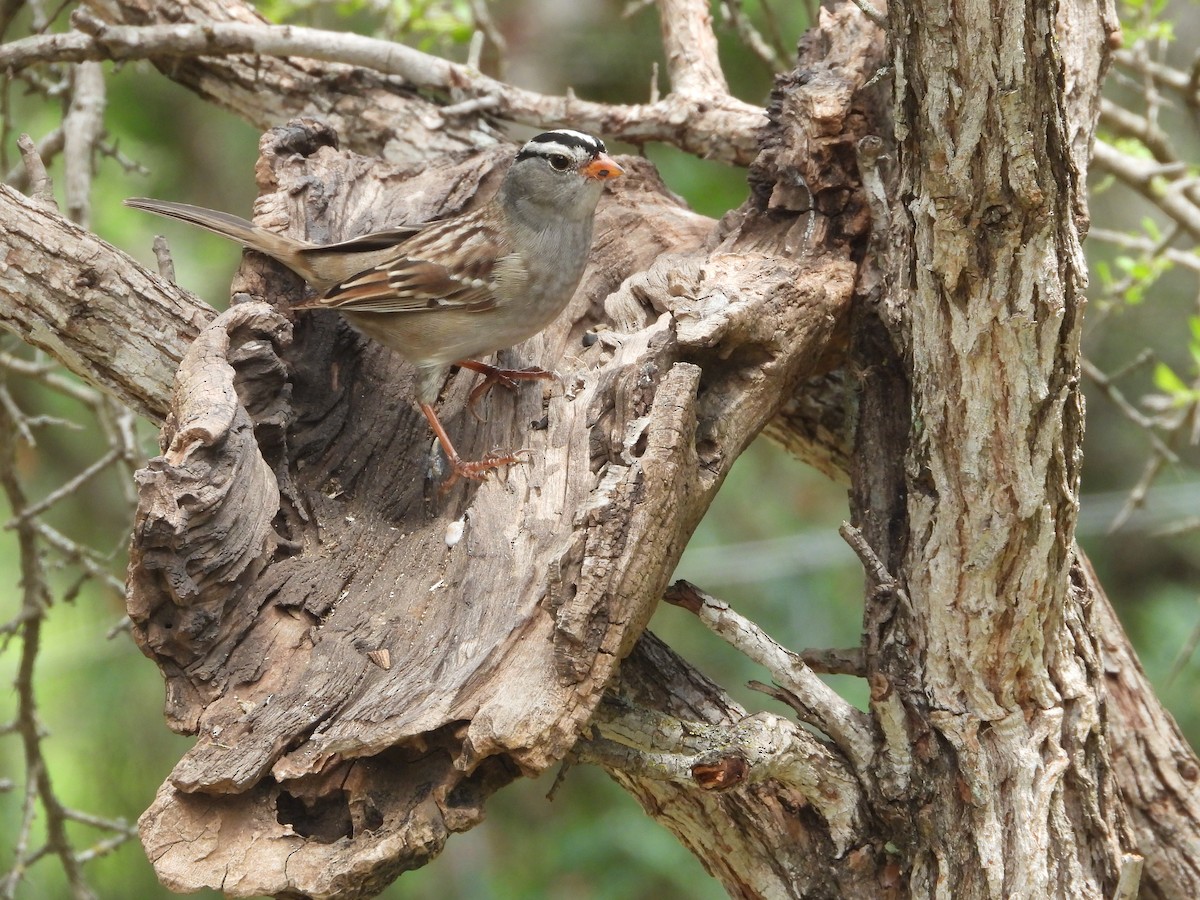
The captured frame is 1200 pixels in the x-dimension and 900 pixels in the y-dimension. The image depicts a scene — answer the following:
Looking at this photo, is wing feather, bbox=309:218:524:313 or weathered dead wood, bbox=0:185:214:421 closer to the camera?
weathered dead wood, bbox=0:185:214:421

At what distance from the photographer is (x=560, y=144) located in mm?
4094

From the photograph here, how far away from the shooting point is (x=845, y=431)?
12.6 feet

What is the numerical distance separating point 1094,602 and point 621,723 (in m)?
1.69

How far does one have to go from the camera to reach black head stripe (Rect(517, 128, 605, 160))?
4.10 meters

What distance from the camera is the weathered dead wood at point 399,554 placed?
2350 millimetres

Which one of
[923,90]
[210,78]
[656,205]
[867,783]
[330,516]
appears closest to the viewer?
[923,90]

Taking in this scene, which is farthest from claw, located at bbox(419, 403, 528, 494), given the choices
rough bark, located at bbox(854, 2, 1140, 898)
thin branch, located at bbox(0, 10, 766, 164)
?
thin branch, located at bbox(0, 10, 766, 164)

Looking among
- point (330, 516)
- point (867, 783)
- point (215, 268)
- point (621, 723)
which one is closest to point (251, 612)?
point (330, 516)

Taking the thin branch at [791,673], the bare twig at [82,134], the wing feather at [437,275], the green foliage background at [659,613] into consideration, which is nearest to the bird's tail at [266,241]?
the wing feather at [437,275]

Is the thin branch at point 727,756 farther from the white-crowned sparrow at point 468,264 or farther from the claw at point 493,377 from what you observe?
the claw at point 493,377

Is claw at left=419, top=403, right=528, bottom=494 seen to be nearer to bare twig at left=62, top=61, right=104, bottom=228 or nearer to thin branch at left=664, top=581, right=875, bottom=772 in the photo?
thin branch at left=664, top=581, right=875, bottom=772

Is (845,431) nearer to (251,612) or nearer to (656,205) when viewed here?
(656,205)

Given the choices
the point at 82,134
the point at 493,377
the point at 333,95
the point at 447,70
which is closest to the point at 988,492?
the point at 493,377

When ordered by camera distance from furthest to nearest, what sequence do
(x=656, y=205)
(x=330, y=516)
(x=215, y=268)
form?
(x=215, y=268) < (x=656, y=205) < (x=330, y=516)
